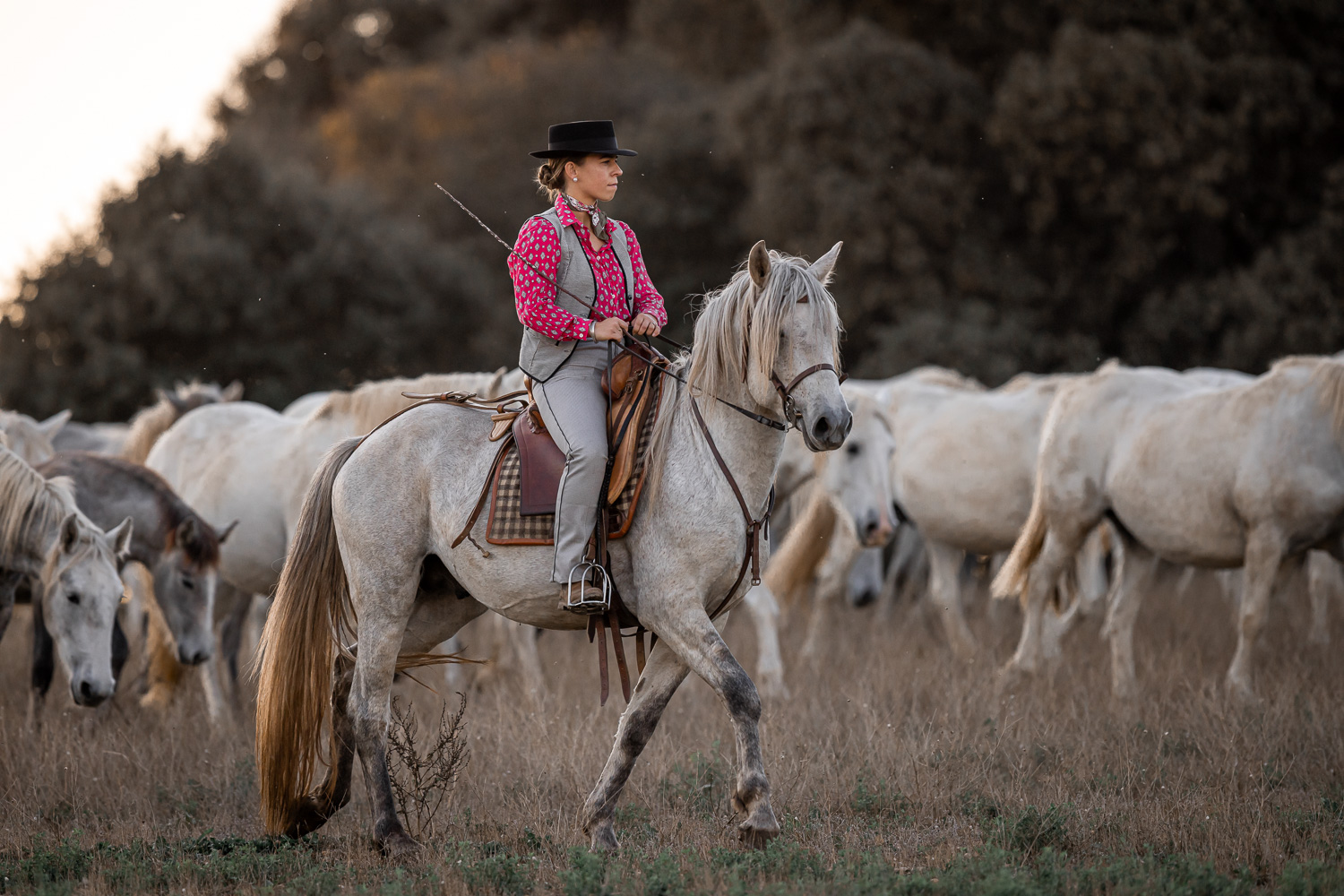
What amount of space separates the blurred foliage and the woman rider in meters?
13.8

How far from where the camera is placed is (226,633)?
380 inches

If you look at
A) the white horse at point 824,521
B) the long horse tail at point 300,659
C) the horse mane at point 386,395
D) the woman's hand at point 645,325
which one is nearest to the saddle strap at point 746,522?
the woman's hand at point 645,325

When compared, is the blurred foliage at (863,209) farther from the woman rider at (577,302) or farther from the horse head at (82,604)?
the woman rider at (577,302)

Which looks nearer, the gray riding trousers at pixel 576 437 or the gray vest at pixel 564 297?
the gray riding trousers at pixel 576 437

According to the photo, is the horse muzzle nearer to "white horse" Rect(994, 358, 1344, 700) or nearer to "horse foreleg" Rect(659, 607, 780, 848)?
"horse foreleg" Rect(659, 607, 780, 848)

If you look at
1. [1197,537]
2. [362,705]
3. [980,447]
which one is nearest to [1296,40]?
[980,447]

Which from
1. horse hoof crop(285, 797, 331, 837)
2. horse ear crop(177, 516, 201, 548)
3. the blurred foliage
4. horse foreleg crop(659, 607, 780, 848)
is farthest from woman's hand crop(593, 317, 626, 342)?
the blurred foliage

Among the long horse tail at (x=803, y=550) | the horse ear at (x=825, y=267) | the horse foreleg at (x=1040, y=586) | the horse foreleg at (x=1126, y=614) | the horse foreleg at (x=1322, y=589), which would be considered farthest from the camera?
the long horse tail at (x=803, y=550)

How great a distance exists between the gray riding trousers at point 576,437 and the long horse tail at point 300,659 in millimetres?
1166

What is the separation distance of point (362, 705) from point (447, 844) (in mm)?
661

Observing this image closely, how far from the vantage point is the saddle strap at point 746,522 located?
452cm

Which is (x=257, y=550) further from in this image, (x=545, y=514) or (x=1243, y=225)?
(x=1243, y=225)

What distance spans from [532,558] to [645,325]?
3.32ft

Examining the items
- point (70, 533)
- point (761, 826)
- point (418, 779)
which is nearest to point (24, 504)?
point (70, 533)
